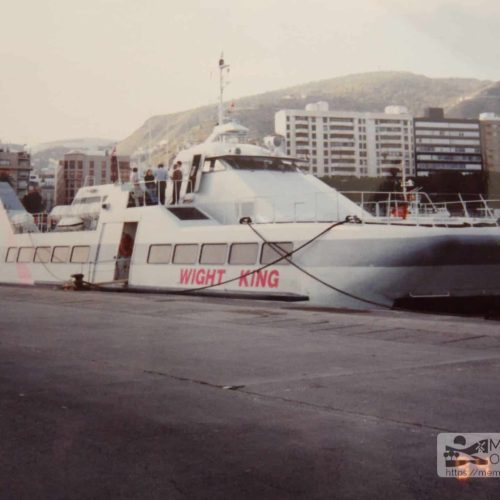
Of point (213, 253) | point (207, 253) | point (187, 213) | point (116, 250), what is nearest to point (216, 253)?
point (213, 253)

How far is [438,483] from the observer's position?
11.1 feet

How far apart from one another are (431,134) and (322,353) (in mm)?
191116

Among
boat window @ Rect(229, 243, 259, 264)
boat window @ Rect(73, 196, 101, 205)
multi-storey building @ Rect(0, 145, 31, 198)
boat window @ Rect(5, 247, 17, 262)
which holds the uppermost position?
multi-storey building @ Rect(0, 145, 31, 198)

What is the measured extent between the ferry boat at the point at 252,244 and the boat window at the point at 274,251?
0.03m

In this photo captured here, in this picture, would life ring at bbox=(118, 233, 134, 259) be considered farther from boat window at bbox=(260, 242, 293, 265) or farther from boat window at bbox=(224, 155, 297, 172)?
boat window at bbox=(260, 242, 293, 265)

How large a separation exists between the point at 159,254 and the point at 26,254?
30.7 feet

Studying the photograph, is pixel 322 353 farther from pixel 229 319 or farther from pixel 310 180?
pixel 310 180

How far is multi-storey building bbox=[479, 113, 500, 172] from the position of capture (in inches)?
7539

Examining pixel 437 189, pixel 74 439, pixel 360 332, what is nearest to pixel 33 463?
pixel 74 439

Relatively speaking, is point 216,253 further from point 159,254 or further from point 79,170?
point 79,170

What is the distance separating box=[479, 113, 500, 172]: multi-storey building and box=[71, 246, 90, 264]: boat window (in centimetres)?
18299

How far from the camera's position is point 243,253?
59.3ft

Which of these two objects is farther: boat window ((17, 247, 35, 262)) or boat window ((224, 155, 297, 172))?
boat window ((17, 247, 35, 262))

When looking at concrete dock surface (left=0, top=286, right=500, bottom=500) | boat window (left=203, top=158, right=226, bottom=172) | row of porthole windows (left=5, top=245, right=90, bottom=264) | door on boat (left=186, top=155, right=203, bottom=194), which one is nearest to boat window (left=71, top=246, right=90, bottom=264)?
row of porthole windows (left=5, top=245, right=90, bottom=264)
